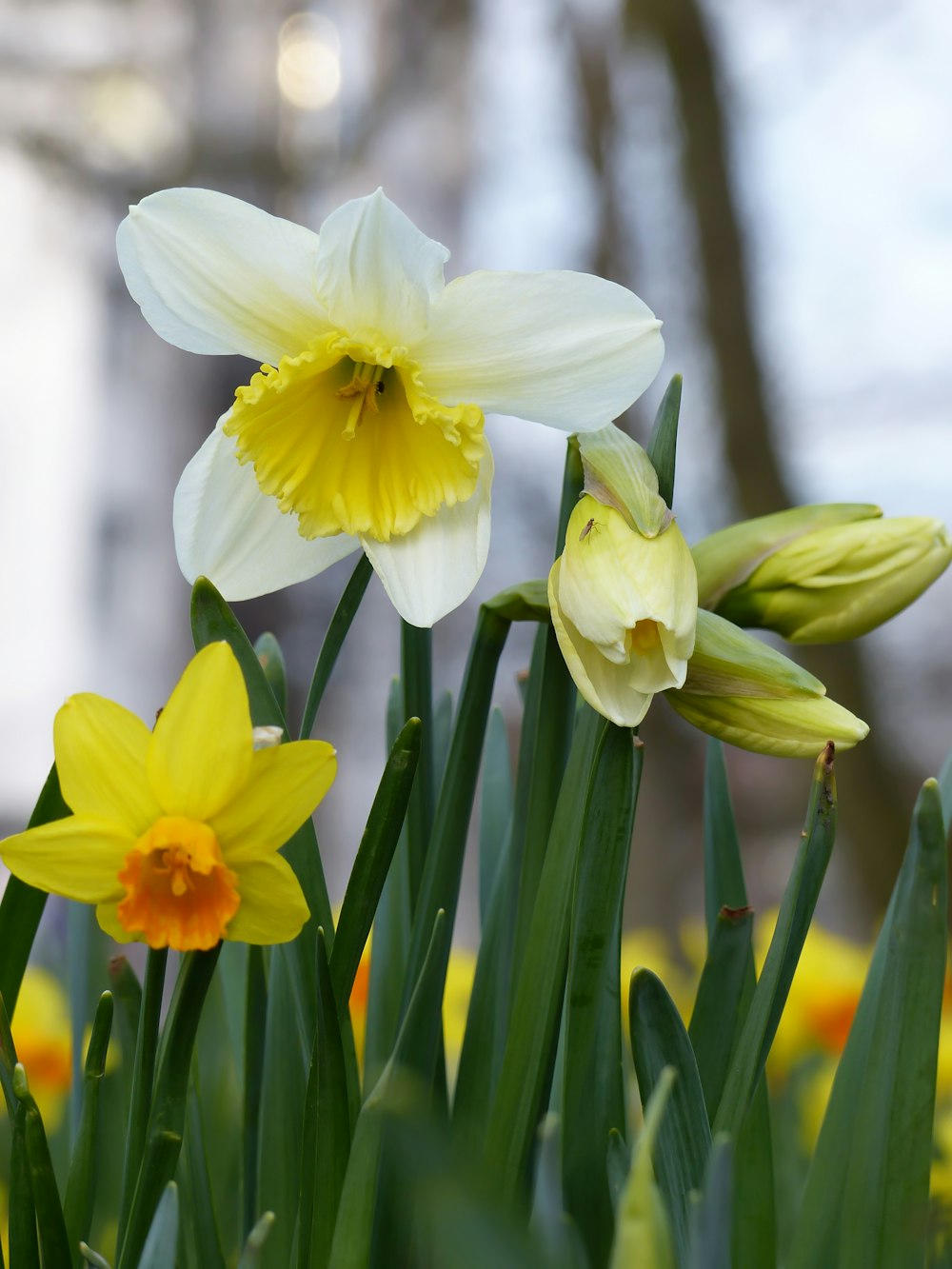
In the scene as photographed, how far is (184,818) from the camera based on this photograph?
0.32 meters

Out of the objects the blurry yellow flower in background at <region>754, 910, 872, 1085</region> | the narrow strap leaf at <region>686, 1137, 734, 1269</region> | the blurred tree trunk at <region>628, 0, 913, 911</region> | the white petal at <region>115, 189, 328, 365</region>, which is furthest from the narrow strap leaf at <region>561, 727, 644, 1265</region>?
the blurred tree trunk at <region>628, 0, 913, 911</region>

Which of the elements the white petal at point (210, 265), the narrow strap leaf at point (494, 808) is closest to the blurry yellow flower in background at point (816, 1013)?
the narrow strap leaf at point (494, 808)

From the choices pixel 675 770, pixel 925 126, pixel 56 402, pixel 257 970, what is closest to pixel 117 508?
pixel 56 402

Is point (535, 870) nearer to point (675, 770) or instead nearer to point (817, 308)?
point (675, 770)

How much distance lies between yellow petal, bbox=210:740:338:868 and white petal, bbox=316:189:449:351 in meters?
0.18

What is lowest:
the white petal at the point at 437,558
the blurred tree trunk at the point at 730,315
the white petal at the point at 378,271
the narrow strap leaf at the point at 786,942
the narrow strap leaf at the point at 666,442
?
the narrow strap leaf at the point at 786,942

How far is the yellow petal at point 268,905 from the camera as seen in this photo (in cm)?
33

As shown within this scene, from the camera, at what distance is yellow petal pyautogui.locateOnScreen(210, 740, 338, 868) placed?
327 millimetres

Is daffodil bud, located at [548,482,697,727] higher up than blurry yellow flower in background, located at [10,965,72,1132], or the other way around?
daffodil bud, located at [548,482,697,727]

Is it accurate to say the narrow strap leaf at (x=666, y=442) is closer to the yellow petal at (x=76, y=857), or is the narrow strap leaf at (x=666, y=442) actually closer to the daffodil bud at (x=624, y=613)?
the daffodil bud at (x=624, y=613)

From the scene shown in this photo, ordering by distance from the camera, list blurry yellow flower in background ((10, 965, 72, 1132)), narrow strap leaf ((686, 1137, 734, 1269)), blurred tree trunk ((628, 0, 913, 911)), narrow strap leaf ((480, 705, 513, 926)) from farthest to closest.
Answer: blurred tree trunk ((628, 0, 913, 911))
blurry yellow flower in background ((10, 965, 72, 1132))
narrow strap leaf ((480, 705, 513, 926))
narrow strap leaf ((686, 1137, 734, 1269))

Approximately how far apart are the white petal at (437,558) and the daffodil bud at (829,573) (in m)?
0.11

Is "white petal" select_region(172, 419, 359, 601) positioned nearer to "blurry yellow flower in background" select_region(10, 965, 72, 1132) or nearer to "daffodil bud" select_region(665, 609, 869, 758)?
"daffodil bud" select_region(665, 609, 869, 758)

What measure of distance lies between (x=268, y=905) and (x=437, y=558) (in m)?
0.15
